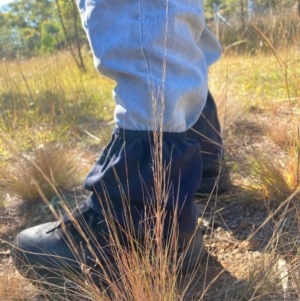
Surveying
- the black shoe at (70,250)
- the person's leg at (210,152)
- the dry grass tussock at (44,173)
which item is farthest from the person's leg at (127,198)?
the dry grass tussock at (44,173)

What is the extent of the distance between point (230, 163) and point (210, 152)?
239 mm

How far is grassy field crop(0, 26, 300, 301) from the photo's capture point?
3.15ft

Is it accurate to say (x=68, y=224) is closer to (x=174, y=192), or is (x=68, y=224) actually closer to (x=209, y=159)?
(x=174, y=192)

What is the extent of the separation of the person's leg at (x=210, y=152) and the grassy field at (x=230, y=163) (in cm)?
4

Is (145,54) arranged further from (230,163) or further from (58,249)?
(230,163)

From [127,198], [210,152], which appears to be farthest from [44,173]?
[127,198]

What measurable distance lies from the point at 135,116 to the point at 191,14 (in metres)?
0.25

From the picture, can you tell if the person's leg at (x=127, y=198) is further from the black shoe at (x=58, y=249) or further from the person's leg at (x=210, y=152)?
the person's leg at (x=210, y=152)

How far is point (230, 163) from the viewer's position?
1.70 meters

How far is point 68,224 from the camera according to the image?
112 centimetres

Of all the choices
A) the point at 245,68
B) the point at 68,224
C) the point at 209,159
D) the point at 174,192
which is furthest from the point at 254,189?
the point at 245,68

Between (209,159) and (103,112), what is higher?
(209,159)

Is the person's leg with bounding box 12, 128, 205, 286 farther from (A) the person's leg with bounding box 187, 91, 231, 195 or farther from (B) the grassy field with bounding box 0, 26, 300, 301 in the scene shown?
(A) the person's leg with bounding box 187, 91, 231, 195

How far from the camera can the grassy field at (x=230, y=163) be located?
96cm
